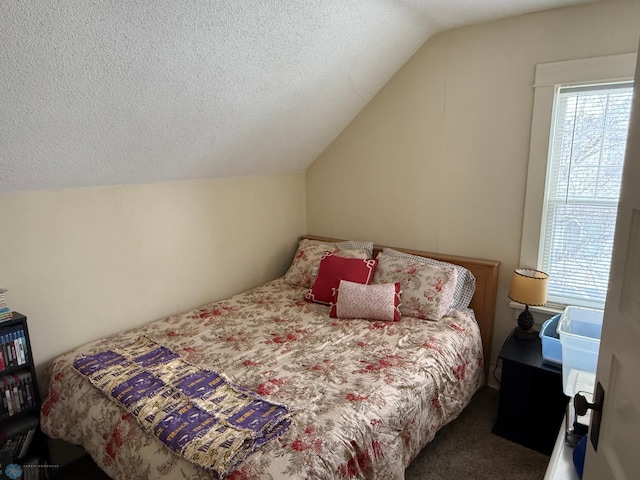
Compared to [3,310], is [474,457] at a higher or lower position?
lower

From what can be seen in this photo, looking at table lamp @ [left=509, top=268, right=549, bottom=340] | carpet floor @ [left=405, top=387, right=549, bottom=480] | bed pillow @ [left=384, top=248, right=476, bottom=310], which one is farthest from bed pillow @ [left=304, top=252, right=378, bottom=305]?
carpet floor @ [left=405, top=387, right=549, bottom=480]

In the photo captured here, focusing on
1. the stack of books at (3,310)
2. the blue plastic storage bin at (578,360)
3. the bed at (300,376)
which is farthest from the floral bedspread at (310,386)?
the blue plastic storage bin at (578,360)

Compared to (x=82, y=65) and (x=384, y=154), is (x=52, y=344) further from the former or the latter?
(x=384, y=154)

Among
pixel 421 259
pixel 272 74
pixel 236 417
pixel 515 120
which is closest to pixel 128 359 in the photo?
pixel 236 417

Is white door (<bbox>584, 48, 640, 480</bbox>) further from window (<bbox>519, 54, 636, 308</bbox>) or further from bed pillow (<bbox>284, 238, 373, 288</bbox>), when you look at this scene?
bed pillow (<bbox>284, 238, 373, 288</bbox>)

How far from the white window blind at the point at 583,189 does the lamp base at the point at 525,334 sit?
240 millimetres

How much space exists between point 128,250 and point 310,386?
1.36 m

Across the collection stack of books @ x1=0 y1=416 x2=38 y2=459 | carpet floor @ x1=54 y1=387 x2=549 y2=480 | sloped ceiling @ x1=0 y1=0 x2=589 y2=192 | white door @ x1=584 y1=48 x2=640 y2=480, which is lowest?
carpet floor @ x1=54 y1=387 x2=549 y2=480

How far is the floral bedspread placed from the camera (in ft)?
4.67

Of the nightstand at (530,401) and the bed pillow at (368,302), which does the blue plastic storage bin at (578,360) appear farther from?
the bed pillow at (368,302)

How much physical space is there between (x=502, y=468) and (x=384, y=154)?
6.68ft

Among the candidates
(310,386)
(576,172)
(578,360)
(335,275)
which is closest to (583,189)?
(576,172)

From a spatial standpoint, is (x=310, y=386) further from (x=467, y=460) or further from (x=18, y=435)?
(x=18, y=435)

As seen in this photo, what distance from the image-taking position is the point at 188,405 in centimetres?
159
